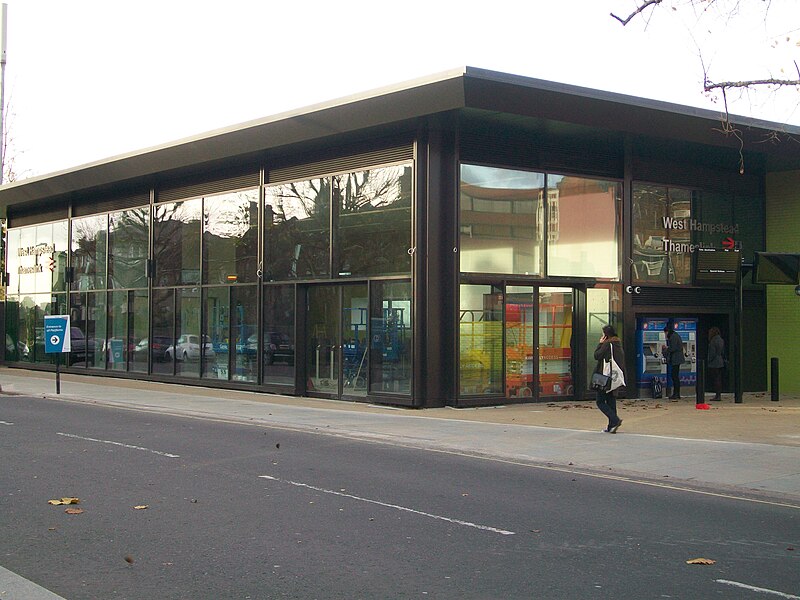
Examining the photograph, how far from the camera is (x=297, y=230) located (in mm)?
24453

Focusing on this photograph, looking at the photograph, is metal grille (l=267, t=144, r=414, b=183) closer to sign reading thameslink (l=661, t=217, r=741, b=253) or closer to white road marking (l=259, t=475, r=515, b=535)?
sign reading thameslink (l=661, t=217, r=741, b=253)

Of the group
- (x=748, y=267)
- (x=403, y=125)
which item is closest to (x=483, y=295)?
(x=403, y=125)

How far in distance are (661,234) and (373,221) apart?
313 inches

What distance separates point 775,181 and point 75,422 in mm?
20322

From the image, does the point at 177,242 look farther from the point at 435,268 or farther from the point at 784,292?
the point at 784,292

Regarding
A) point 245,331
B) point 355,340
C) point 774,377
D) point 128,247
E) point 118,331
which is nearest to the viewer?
point 355,340

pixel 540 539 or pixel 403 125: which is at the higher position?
pixel 403 125

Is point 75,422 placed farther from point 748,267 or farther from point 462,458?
point 748,267

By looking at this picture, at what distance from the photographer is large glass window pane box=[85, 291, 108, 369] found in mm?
32562

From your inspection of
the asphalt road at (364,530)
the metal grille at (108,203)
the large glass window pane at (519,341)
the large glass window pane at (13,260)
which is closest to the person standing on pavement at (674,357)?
the large glass window pane at (519,341)

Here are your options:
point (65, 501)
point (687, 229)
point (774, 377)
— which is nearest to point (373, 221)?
point (687, 229)

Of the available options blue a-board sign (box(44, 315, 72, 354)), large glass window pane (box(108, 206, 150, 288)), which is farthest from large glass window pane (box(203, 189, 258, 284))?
blue a-board sign (box(44, 315, 72, 354))

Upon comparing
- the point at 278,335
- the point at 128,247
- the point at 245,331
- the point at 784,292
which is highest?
the point at 128,247

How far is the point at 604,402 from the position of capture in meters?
15.9
